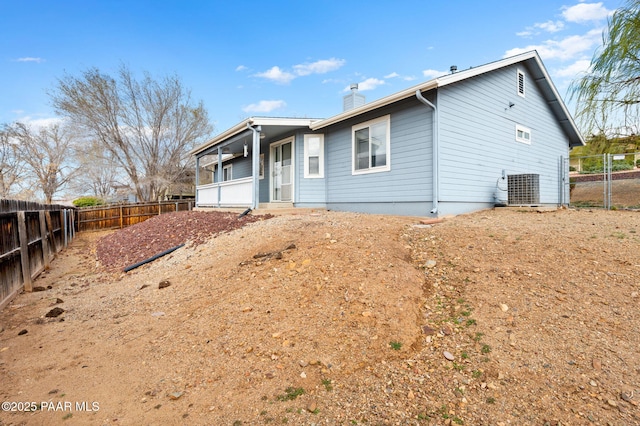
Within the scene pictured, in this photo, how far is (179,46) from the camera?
49.3 ft

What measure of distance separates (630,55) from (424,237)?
10134mm

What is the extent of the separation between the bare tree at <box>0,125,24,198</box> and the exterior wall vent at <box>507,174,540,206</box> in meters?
27.9

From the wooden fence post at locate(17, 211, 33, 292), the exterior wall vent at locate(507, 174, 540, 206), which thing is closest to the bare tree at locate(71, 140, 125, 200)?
the wooden fence post at locate(17, 211, 33, 292)

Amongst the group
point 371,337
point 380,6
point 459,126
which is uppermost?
point 380,6

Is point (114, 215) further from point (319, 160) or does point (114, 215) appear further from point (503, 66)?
point (503, 66)

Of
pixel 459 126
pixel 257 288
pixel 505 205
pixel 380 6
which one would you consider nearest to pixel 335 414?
pixel 257 288

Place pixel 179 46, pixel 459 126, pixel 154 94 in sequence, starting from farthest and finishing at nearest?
pixel 154 94 < pixel 179 46 < pixel 459 126

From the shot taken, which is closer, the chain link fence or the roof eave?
the roof eave

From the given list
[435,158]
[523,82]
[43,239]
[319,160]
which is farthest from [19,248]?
[523,82]

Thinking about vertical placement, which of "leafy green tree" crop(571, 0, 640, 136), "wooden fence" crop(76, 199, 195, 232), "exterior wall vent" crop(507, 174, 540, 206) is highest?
"leafy green tree" crop(571, 0, 640, 136)

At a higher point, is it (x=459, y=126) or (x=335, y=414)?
(x=459, y=126)

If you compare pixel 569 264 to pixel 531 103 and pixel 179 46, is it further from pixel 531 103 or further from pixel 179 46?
pixel 179 46

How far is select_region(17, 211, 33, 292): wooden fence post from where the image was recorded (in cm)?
587

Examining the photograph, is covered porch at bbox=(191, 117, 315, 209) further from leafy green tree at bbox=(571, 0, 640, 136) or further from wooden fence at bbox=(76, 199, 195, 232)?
leafy green tree at bbox=(571, 0, 640, 136)
